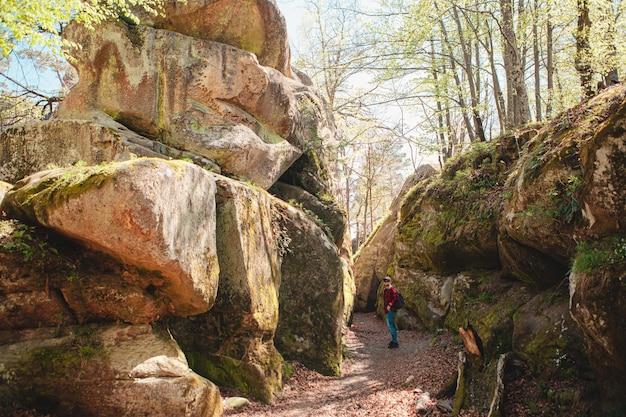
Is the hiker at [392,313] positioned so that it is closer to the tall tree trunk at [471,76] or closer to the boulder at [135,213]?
the boulder at [135,213]

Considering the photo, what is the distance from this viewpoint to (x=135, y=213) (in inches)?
190

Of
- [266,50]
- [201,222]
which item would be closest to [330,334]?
[201,222]

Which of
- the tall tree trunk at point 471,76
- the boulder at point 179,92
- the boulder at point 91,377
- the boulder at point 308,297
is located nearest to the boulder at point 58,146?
the boulder at point 179,92

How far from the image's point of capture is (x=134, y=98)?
413 inches

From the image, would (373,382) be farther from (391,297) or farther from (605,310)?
(605,310)

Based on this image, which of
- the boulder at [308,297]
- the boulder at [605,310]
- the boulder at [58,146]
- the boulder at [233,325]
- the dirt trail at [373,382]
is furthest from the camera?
the boulder at [308,297]

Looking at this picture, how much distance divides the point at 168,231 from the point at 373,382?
593cm

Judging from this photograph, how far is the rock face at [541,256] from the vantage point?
498cm

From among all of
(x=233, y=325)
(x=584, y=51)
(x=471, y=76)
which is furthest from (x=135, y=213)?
(x=471, y=76)

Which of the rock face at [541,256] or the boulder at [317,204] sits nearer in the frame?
the rock face at [541,256]

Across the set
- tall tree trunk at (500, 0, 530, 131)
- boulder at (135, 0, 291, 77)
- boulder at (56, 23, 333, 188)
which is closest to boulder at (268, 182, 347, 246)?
boulder at (56, 23, 333, 188)

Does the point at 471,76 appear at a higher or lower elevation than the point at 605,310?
higher

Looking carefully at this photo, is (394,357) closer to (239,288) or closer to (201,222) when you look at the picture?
(239,288)

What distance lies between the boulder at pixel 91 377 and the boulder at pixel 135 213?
106 centimetres
